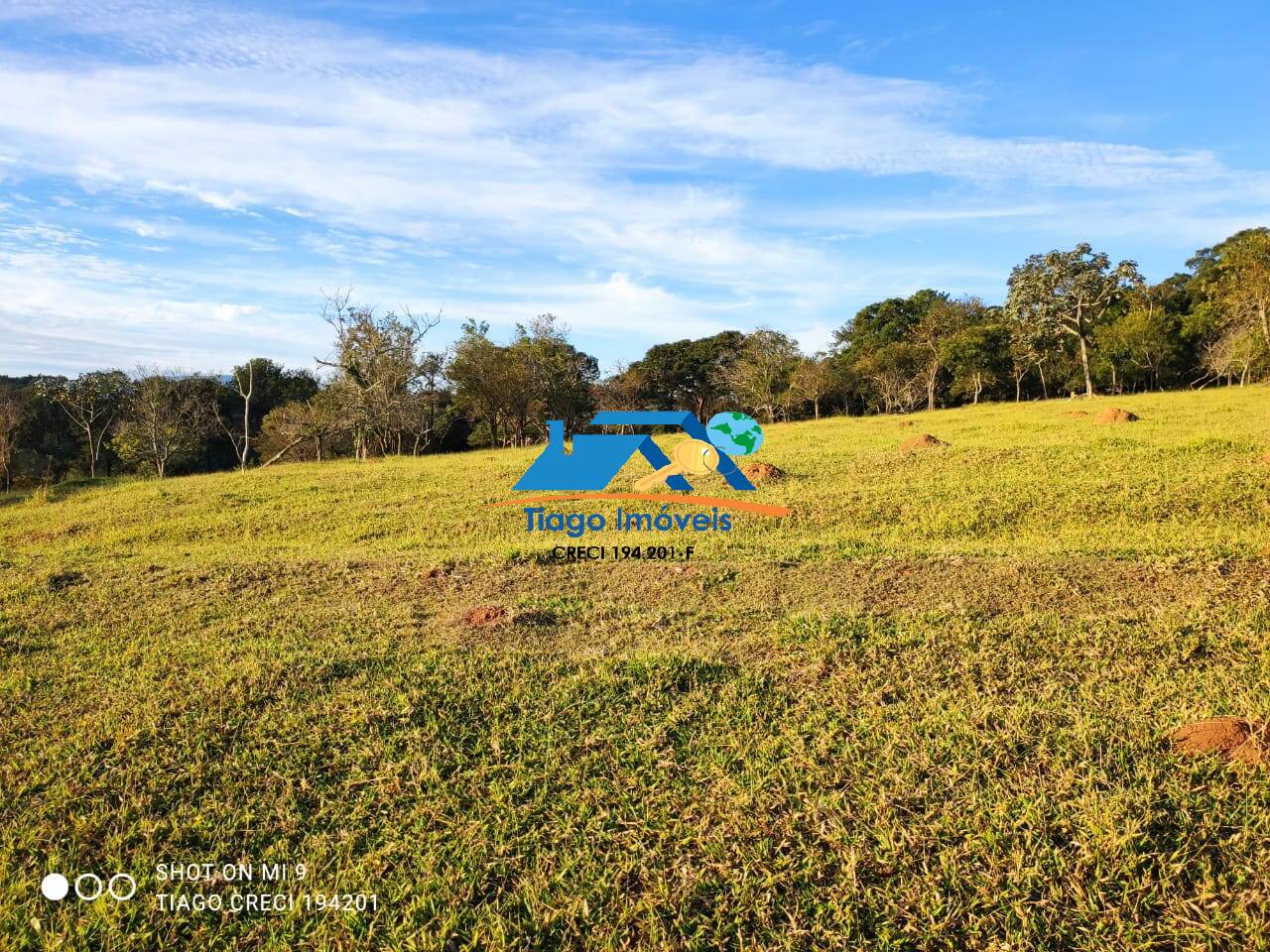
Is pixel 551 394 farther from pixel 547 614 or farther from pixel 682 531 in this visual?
pixel 547 614

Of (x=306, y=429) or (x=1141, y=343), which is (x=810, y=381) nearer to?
(x=1141, y=343)

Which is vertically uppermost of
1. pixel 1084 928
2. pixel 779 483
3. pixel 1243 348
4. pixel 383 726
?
pixel 1243 348

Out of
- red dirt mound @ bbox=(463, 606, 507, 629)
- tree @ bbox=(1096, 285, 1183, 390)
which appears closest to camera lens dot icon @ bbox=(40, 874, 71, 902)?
red dirt mound @ bbox=(463, 606, 507, 629)

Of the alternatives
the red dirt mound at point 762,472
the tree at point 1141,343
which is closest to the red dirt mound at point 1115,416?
the red dirt mound at point 762,472

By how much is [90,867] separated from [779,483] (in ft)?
29.4

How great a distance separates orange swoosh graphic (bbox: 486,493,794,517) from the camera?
9.20 metres

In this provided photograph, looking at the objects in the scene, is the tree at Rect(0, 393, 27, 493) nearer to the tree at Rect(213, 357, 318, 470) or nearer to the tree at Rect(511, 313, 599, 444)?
the tree at Rect(213, 357, 318, 470)

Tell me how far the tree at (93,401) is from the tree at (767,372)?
101ft

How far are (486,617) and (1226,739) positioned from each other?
4.46 meters

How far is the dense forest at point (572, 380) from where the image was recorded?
27203 millimetres

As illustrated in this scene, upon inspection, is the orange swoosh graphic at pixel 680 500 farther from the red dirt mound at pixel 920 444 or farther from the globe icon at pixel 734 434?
the globe icon at pixel 734 434

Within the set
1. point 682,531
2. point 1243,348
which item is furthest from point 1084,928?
point 1243,348

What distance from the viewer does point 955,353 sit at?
35.3 meters

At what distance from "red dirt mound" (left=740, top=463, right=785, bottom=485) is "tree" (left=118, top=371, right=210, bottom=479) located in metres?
26.4
